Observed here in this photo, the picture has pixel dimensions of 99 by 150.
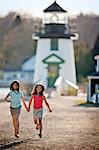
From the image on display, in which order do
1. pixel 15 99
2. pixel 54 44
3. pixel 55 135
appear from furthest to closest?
pixel 54 44 → pixel 55 135 → pixel 15 99

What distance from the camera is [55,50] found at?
43.2 meters

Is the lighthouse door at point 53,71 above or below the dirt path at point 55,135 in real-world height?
above

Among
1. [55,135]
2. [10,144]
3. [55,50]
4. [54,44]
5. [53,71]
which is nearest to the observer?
[10,144]

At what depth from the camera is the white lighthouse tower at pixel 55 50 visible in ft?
140

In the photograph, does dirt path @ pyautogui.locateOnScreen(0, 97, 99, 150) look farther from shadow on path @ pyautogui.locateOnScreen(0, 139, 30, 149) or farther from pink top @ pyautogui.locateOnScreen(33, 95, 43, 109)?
pink top @ pyautogui.locateOnScreen(33, 95, 43, 109)

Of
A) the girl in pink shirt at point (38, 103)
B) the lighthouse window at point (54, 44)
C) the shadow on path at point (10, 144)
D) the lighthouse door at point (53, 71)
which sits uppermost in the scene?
the lighthouse window at point (54, 44)

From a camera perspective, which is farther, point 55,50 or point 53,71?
point 55,50

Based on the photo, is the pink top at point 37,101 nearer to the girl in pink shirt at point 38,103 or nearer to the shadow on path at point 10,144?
the girl in pink shirt at point 38,103

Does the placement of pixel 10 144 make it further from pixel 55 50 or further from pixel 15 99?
pixel 55 50

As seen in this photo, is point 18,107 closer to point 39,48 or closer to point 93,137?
point 93,137

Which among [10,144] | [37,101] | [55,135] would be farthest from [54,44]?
[10,144]

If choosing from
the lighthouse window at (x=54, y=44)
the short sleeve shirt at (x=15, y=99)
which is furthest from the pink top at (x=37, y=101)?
the lighthouse window at (x=54, y=44)

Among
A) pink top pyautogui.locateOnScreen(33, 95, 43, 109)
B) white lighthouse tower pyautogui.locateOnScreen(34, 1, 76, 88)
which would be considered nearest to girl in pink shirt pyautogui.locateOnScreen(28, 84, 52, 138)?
Result: pink top pyautogui.locateOnScreen(33, 95, 43, 109)

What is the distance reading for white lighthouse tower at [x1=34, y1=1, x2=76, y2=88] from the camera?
42.7m
